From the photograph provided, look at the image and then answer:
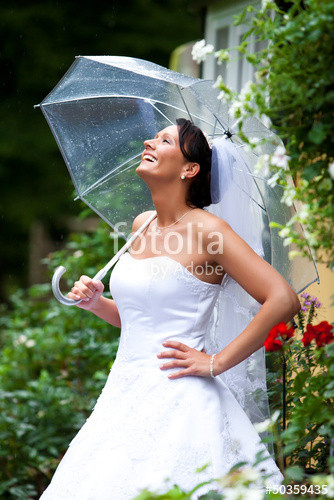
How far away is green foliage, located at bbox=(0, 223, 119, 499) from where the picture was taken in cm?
439

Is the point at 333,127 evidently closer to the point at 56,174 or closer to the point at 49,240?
the point at 56,174

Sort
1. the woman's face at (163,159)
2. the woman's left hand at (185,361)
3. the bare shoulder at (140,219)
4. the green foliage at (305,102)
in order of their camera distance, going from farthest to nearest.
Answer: the bare shoulder at (140,219) < the woman's face at (163,159) < the woman's left hand at (185,361) < the green foliage at (305,102)

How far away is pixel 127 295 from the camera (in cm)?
255

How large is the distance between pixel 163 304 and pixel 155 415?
0.42 meters

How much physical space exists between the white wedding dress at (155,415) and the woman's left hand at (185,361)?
4cm

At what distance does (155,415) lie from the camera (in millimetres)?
2352

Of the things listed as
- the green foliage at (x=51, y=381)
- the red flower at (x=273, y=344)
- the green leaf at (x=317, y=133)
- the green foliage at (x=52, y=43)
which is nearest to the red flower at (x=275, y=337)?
the red flower at (x=273, y=344)

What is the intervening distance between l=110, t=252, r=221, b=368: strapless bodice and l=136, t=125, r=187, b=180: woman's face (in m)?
0.35

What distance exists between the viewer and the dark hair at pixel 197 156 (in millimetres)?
2662

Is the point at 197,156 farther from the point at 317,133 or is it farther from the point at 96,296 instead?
the point at 317,133

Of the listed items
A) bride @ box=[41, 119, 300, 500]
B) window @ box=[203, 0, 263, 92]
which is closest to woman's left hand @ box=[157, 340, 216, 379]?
bride @ box=[41, 119, 300, 500]

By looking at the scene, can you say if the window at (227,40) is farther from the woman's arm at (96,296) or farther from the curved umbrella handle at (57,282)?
the curved umbrella handle at (57,282)

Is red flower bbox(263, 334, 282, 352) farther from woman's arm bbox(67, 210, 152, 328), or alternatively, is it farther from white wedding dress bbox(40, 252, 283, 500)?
woman's arm bbox(67, 210, 152, 328)

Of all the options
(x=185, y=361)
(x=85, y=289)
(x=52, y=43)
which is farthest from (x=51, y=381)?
(x=52, y=43)
